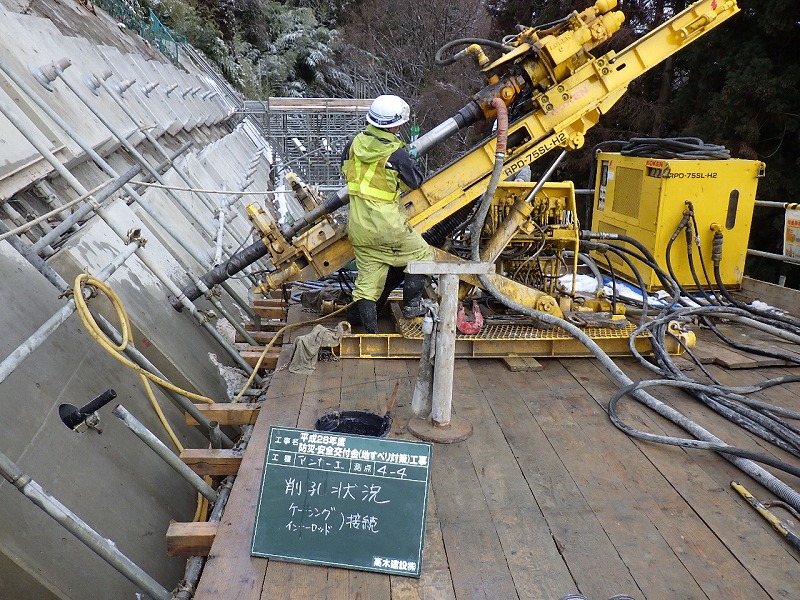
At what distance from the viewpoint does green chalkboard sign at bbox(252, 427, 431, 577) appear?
2.60 m

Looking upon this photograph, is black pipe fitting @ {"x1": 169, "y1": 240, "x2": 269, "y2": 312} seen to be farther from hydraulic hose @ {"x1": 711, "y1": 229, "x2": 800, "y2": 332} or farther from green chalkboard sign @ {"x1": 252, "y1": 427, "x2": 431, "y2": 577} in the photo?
hydraulic hose @ {"x1": 711, "y1": 229, "x2": 800, "y2": 332}

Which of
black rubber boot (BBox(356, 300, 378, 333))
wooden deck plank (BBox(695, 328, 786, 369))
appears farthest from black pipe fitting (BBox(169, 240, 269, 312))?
wooden deck plank (BBox(695, 328, 786, 369))

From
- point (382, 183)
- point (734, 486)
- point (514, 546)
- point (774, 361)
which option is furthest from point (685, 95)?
point (514, 546)

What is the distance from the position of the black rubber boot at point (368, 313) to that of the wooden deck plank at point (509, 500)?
0.93 m

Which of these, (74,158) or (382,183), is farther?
(74,158)

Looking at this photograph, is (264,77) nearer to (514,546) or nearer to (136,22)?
(136,22)

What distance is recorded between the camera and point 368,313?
5.11 meters

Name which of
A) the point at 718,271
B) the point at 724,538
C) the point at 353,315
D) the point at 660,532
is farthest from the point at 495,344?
the point at 718,271

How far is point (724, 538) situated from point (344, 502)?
175 cm

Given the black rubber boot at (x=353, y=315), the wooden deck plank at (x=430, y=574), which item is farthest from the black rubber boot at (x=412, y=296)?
the wooden deck plank at (x=430, y=574)

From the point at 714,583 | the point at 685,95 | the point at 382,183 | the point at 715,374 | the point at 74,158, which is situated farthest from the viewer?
the point at 685,95

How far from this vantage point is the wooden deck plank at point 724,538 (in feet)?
8.56

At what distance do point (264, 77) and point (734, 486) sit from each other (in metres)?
29.9

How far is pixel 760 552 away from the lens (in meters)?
2.81
